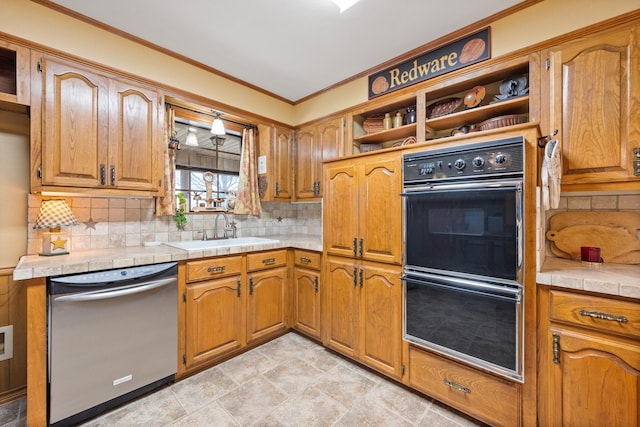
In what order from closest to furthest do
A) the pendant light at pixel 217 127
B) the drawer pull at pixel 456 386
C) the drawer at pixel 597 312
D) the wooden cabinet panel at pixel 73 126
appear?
the drawer at pixel 597 312
the drawer pull at pixel 456 386
the wooden cabinet panel at pixel 73 126
the pendant light at pixel 217 127

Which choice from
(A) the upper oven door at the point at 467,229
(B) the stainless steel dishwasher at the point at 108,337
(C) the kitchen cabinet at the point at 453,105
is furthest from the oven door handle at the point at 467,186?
(B) the stainless steel dishwasher at the point at 108,337

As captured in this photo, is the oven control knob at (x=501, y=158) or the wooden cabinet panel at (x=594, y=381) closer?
the wooden cabinet panel at (x=594, y=381)

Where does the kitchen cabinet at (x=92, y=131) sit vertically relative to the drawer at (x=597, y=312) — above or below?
above

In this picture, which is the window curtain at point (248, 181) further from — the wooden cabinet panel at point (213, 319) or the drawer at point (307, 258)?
the wooden cabinet panel at point (213, 319)

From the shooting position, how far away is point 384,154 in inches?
76.7

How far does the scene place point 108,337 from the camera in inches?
63.4

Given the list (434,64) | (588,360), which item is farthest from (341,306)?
(434,64)

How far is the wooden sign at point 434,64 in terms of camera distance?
6.18 ft

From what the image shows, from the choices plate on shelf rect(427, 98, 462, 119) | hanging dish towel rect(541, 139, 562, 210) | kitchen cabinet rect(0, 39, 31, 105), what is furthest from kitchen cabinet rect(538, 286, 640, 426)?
kitchen cabinet rect(0, 39, 31, 105)

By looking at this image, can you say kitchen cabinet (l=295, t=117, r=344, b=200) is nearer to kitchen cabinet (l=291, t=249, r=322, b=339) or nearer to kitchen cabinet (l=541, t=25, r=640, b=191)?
kitchen cabinet (l=291, t=249, r=322, b=339)

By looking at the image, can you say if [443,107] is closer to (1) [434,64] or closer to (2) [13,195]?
(1) [434,64]

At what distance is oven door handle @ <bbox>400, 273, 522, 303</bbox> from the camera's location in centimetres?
139

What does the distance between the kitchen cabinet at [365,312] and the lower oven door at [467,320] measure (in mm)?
133

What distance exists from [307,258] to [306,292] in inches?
13.3
